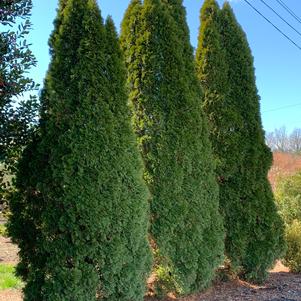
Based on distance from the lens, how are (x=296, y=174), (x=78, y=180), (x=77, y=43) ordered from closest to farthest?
(x=78, y=180) < (x=77, y=43) < (x=296, y=174)

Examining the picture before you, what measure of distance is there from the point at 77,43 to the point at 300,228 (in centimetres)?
476

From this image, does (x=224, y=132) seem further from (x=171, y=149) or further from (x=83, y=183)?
(x=83, y=183)

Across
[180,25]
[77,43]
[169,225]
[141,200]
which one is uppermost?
[180,25]

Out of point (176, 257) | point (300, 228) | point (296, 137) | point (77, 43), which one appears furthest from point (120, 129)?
point (296, 137)

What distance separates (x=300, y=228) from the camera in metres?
6.67

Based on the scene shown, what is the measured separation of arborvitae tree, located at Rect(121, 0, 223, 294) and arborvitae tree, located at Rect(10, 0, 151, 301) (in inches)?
27.1

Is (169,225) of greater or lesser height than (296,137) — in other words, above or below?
below

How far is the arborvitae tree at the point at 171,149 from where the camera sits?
455 centimetres

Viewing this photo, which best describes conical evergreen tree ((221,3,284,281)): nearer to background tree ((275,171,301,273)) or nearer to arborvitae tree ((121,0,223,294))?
background tree ((275,171,301,273))

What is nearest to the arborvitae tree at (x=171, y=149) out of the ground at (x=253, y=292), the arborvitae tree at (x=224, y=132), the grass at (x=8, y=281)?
the ground at (x=253, y=292)

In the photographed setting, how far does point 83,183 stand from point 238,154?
2.89 meters

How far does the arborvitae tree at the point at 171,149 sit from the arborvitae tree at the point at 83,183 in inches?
27.1

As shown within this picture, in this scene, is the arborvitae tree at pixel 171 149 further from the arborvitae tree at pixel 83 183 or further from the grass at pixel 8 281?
the grass at pixel 8 281

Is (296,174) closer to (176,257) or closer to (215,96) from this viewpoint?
(215,96)
